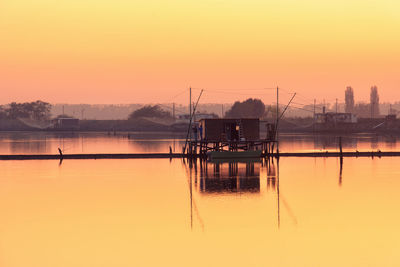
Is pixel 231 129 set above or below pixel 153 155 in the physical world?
above

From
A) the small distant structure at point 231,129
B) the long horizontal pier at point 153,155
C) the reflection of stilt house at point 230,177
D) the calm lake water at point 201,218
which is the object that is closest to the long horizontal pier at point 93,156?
the long horizontal pier at point 153,155

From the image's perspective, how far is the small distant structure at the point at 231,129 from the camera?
86.3 metres

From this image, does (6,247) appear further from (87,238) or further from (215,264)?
(215,264)

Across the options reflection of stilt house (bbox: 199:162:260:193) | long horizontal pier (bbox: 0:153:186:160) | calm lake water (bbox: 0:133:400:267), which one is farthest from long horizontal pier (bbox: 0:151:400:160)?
calm lake water (bbox: 0:133:400:267)

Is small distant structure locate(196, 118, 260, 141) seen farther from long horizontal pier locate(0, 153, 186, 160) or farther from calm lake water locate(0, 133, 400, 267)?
calm lake water locate(0, 133, 400, 267)

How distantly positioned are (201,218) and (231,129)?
47.7m

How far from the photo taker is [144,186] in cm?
5803

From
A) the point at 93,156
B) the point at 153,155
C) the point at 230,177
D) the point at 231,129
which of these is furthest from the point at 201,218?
the point at 93,156

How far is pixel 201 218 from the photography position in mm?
39219

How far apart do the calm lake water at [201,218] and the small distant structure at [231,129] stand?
Answer: 15.6 meters

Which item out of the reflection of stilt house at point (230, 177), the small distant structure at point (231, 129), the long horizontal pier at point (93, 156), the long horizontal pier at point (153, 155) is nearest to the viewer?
the reflection of stilt house at point (230, 177)

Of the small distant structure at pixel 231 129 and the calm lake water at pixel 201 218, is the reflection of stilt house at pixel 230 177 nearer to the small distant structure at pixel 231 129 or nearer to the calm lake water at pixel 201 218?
the calm lake water at pixel 201 218

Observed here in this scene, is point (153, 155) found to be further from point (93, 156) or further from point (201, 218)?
point (201, 218)

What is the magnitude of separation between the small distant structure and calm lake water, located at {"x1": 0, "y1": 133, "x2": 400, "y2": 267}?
1558cm
